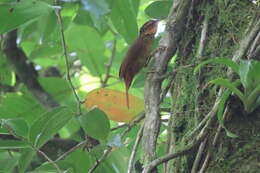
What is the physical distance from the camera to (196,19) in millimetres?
1384

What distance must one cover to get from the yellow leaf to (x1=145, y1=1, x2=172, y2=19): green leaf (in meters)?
0.30

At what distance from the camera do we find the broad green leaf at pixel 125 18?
5.36 ft

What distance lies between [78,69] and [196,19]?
1.63m

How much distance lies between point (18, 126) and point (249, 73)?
0.62m

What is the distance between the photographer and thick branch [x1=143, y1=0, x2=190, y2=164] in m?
1.17

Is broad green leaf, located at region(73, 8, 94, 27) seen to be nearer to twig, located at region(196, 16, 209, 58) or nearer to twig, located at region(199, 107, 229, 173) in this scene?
twig, located at region(196, 16, 209, 58)

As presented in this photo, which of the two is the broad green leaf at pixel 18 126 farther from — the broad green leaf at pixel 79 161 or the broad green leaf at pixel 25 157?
the broad green leaf at pixel 79 161

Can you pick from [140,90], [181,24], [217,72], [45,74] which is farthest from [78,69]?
[217,72]

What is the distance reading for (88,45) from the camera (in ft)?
6.97

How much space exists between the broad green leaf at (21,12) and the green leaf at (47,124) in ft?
0.91

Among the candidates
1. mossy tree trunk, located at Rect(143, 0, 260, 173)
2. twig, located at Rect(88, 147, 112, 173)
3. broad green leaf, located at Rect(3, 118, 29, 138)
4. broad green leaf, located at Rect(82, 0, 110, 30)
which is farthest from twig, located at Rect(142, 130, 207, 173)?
broad green leaf, located at Rect(82, 0, 110, 30)

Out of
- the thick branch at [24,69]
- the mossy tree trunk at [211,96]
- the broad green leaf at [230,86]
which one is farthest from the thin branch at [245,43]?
the thick branch at [24,69]

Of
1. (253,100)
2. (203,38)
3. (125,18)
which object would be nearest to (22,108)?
(125,18)

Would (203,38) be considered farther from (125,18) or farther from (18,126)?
(18,126)
